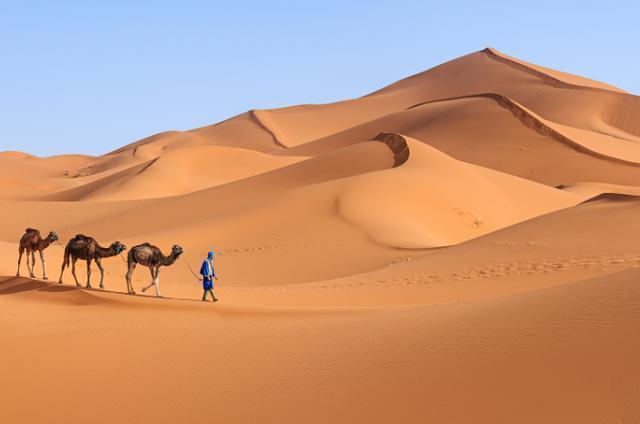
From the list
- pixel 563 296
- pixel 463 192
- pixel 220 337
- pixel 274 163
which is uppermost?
pixel 274 163

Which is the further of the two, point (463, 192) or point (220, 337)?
point (463, 192)

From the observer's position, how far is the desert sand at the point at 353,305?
7176 mm

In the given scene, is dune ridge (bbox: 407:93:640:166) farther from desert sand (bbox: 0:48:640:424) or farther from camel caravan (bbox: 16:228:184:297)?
camel caravan (bbox: 16:228:184:297)

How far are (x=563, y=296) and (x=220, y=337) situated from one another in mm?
4153

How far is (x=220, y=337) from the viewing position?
32.3 ft

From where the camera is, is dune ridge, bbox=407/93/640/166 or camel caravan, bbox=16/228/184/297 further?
dune ridge, bbox=407/93/640/166

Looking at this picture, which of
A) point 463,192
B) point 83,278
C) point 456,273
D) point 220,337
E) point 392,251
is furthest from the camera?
point 463,192

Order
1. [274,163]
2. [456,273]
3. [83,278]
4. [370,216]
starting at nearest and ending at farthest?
[83,278]
[456,273]
[370,216]
[274,163]

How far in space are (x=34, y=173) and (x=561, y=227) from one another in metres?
113


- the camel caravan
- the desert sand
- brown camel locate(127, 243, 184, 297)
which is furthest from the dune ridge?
brown camel locate(127, 243, 184, 297)

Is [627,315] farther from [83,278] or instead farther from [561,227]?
[561,227]

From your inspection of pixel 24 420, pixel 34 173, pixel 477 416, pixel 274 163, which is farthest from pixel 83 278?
pixel 34 173

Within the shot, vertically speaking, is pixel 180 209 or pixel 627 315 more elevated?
Answer: pixel 180 209

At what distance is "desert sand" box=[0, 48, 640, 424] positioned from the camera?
718 centimetres
